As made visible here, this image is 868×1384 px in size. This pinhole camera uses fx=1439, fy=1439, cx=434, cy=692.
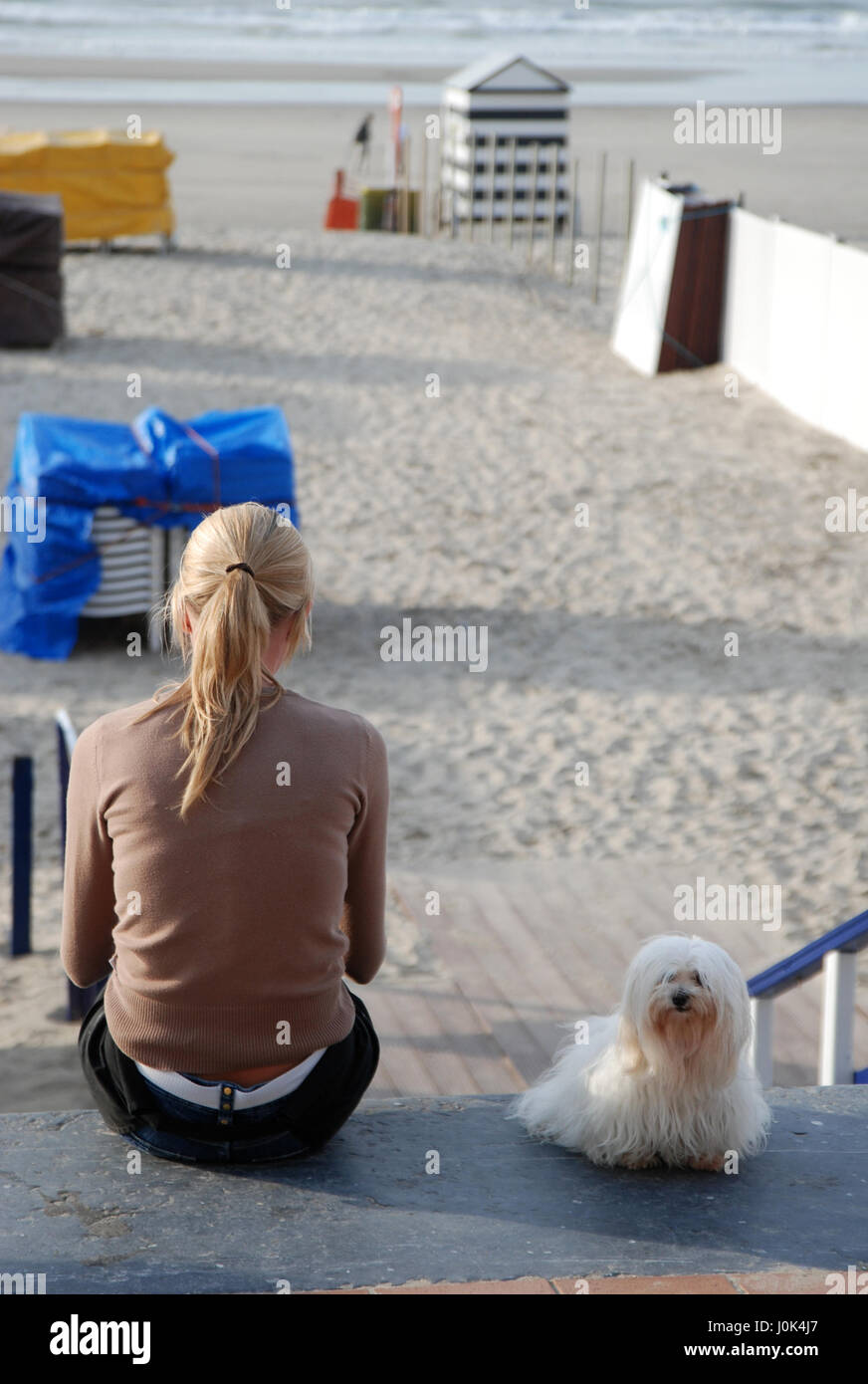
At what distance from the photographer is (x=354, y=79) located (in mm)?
42844

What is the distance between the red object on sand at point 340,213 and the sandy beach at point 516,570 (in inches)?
119

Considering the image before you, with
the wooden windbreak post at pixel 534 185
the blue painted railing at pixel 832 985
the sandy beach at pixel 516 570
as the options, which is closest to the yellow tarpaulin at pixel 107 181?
the sandy beach at pixel 516 570

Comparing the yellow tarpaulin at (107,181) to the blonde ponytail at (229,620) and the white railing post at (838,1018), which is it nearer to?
the white railing post at (838,1018)

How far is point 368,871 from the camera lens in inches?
103

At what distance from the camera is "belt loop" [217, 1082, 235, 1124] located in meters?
2.57

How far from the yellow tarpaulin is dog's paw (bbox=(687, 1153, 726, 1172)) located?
18768mm

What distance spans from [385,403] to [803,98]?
108 feet

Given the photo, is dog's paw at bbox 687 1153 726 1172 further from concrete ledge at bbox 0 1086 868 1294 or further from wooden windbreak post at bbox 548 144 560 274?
wooden windbreak post at bbox 548 144 560 274

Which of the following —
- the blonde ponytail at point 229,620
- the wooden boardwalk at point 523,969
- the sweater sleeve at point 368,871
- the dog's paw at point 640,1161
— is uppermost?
the blonde ponytail at point 229,620

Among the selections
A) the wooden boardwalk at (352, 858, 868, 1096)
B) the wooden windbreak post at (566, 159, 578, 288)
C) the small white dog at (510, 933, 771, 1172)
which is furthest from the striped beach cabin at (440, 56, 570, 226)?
the small white dog at (510, 933, 771, 1172)

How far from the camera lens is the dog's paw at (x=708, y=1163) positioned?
9.20 feet

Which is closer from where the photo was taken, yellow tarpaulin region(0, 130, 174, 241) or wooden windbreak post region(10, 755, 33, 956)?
wooden windbreak post region(10, 755, 33, 956)
